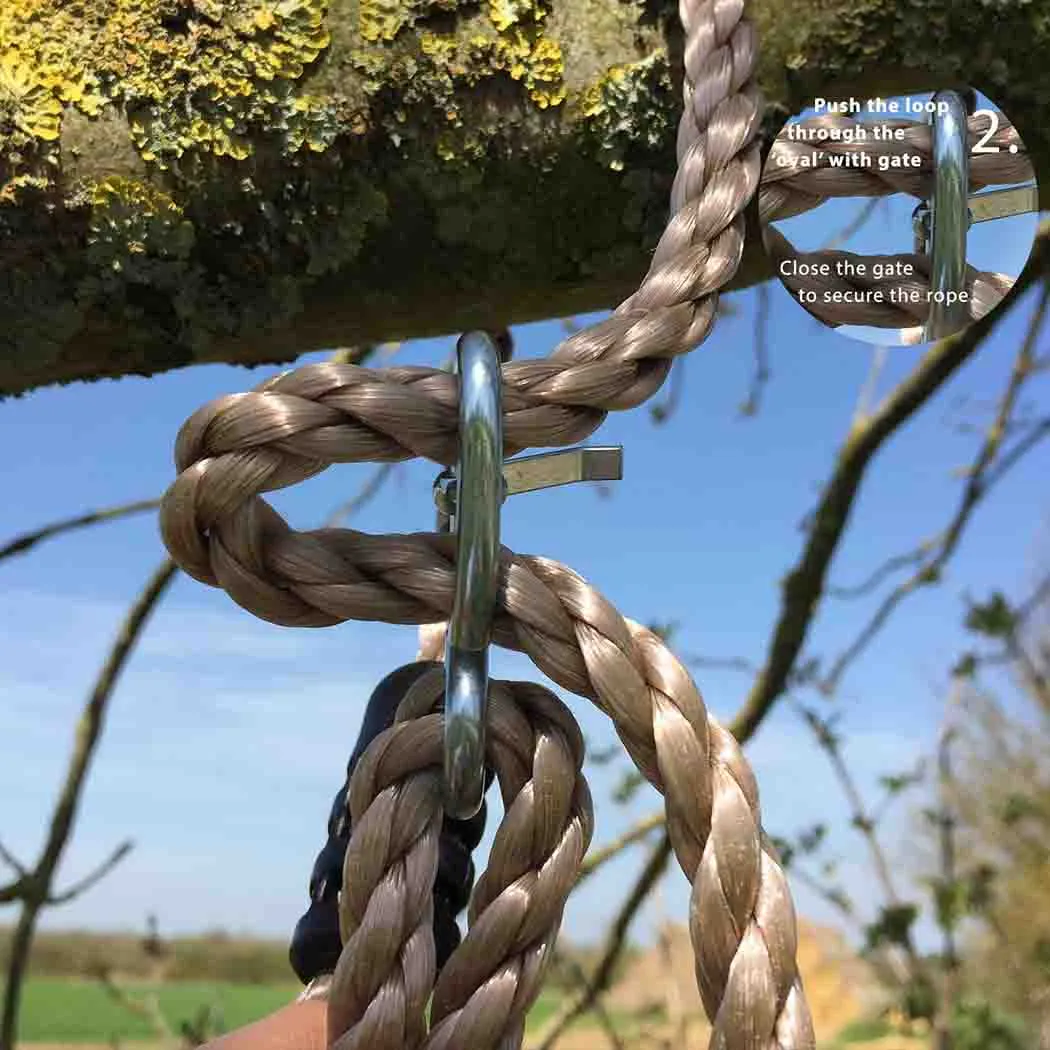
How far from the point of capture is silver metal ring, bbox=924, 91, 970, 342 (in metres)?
0.42

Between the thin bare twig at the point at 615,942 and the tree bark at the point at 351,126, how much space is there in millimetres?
788

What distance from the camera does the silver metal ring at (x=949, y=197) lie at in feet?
1.39

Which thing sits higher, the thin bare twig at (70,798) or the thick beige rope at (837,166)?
the thick beige rope at (837,166)

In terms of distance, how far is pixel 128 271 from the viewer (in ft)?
1.41

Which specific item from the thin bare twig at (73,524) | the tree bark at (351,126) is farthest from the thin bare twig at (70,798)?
the tree bark at (351,126)

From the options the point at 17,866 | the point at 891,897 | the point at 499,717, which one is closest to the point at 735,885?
the point at 499,717

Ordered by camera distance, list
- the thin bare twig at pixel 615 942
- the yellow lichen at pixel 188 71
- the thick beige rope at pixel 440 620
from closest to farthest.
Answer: the thick beige rope at pixel 440 620 → the yellow lichen at pixel 188 71 → the thin bare twig at pixel 615 942

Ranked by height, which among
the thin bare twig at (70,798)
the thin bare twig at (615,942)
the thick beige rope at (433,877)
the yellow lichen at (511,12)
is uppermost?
the yellow lichen at (511,12)

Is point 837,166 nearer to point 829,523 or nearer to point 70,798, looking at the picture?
point 829,523

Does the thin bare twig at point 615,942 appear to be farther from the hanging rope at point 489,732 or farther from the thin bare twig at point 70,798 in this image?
the hanging rope at point 489,732

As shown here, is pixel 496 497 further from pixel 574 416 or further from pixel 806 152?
pixel 806 152

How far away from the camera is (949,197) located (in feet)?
1.39

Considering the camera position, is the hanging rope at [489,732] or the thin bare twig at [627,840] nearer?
the hanging rope at [489,732]

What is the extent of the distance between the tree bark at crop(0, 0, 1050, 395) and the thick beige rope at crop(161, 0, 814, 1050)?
0.14m
